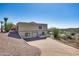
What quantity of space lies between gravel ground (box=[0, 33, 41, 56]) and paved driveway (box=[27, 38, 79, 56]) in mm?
76

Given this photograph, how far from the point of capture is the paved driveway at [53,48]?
4.26 metres

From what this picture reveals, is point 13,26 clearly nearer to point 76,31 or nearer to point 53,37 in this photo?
point 53,37

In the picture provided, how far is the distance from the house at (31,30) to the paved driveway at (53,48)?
0.10 m

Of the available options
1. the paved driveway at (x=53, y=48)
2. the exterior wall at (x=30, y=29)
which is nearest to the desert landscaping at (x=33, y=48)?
the paved driveway at (x=53, y=48)

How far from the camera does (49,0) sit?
4.25 m

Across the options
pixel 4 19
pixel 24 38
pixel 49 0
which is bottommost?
pixel 24 38

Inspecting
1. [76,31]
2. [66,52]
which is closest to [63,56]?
[66,52]

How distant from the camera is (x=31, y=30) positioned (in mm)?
4301

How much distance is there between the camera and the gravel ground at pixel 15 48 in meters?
4.25

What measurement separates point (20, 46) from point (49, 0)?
0.80 metres

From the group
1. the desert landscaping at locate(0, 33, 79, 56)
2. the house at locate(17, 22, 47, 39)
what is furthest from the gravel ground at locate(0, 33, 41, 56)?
the house at locate(17, 22, 47, 39)

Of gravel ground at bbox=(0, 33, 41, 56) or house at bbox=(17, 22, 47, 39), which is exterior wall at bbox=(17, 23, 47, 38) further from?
gravel ground at bbox=(0, 33, 41, 56)

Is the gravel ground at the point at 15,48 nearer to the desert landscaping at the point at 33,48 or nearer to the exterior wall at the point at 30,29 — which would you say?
the desert landscaping at the point at 33,48

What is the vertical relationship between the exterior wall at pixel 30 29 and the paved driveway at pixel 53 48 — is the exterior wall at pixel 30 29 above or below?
above
